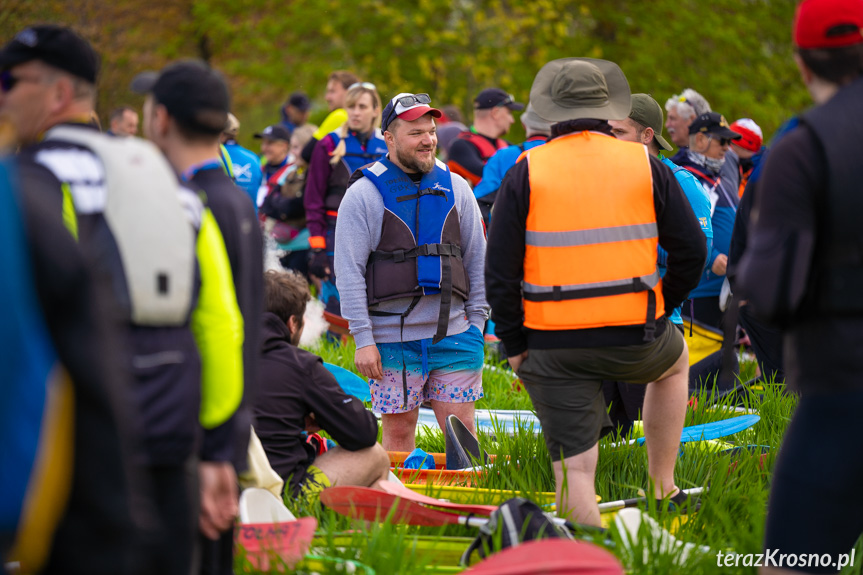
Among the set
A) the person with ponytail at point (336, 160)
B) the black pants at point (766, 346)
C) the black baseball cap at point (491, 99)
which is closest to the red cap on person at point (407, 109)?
the black pants at point (766, 346)

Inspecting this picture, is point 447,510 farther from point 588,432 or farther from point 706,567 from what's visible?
point 706,567

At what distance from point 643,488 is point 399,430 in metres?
1.48

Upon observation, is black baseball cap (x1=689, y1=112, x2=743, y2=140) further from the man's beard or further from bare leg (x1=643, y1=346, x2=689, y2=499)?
bare leg (x1=643, y1=346, x2=689, y2=499)

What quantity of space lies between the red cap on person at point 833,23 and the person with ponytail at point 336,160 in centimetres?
570

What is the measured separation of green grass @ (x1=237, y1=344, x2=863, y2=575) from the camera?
342 cm

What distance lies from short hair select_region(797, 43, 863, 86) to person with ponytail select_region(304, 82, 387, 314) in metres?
5.69

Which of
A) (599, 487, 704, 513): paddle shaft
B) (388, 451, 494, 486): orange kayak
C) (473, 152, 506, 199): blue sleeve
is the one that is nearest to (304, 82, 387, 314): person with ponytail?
(473, 152, 506, 199): blue sleeve

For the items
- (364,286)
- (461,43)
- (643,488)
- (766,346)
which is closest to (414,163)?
(364,286)

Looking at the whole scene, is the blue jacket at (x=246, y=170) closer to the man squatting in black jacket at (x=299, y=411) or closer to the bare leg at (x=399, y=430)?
the bare leg at (x=399, y=430)

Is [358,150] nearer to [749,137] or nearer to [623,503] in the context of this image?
[749,137]

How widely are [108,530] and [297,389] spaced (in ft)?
7.55

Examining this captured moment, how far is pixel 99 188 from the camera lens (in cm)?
218

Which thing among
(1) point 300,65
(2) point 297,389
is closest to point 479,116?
(2) point 297,389

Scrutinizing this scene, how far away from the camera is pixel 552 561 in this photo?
9.45 ft
